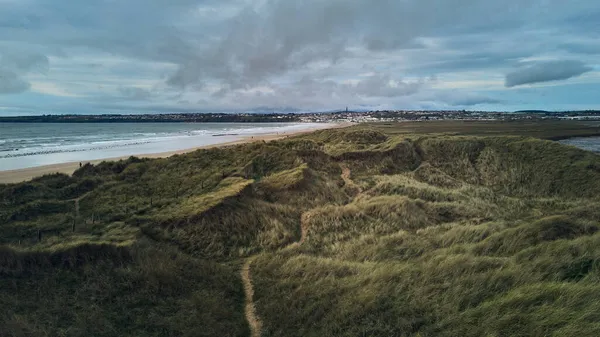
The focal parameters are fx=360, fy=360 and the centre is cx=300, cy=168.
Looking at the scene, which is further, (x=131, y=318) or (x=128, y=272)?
(x=128, y=272)

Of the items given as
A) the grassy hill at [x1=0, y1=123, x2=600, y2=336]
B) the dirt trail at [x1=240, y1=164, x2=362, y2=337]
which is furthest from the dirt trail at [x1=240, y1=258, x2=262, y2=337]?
the grassy hill at [x1=0, y1=123, x2=600, y2=336]

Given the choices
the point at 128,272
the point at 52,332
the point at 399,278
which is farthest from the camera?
the point at 128,272

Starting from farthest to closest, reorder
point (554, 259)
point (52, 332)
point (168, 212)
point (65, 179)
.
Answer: point (65, 179) → point (168, 212) → point (554, 259) → point (52, 332)

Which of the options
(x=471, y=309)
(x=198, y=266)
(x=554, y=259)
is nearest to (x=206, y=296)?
(x=198, y=266)

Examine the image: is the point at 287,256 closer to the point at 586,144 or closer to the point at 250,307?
the point at 250,307

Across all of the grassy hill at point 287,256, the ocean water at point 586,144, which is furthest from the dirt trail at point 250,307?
the ocean water at point 586,144

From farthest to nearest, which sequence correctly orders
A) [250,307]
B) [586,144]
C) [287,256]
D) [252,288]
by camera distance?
[586,144] < [287,256] < [252,288] < [250,307]

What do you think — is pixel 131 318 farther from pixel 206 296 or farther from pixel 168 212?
pixel 168 212

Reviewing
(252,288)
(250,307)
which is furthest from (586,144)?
(250,307)
